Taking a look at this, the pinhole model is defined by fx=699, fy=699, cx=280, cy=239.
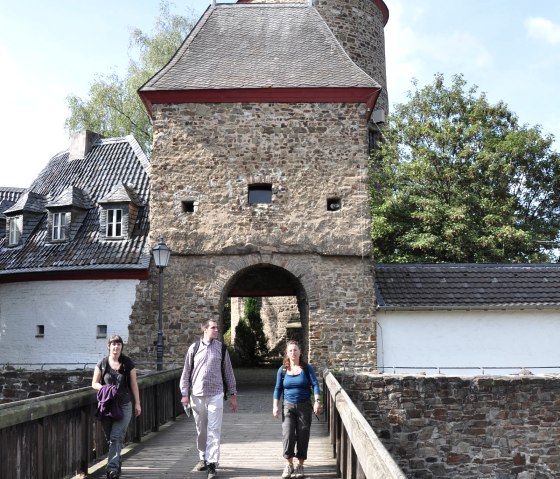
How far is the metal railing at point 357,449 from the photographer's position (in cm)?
414

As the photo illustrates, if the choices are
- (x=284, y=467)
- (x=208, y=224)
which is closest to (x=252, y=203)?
(x=208, y=224)

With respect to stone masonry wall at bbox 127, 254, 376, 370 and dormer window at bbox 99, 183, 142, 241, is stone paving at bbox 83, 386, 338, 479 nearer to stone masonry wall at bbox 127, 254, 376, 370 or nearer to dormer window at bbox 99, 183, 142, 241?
stone masonry wall at bbox 127, 254, 376, 370

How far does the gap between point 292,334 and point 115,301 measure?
387 inches

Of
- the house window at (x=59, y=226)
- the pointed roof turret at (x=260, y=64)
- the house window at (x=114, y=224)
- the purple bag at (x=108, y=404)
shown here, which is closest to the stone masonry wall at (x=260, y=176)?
the pointed roof turret at (x=260, y=64)

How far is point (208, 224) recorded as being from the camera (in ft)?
52.4

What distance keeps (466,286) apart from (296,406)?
32.6ft

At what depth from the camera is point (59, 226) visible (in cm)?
1812

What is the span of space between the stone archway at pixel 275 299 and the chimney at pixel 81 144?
20.0ft

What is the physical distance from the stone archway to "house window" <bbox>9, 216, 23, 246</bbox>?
5.86 m

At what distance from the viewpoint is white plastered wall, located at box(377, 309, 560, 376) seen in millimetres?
15523

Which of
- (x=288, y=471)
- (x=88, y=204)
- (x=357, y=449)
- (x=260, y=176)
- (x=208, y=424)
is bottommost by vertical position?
(x=288, y=471)

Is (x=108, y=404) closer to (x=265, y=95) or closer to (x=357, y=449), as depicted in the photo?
(x=357, y=449)

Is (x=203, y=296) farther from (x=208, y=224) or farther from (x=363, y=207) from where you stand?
(x=363, y=207)

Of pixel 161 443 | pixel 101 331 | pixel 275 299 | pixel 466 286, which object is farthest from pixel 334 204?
pixel 275 299
